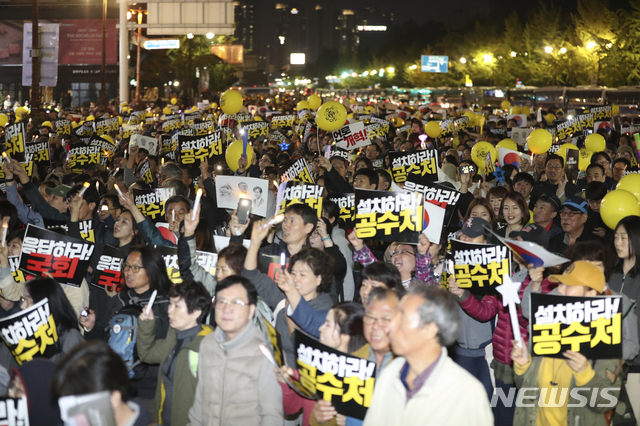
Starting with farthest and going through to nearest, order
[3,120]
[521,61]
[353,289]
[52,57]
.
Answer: [521,61], [52,57], [3,120], [353,289]

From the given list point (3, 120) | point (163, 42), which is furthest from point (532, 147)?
point (163, 42)

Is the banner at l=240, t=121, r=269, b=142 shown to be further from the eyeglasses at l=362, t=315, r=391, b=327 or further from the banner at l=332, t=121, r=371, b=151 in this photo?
the eyeglasses at l=362, t=315, r=391, b=327

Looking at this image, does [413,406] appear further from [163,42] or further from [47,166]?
[163,42]

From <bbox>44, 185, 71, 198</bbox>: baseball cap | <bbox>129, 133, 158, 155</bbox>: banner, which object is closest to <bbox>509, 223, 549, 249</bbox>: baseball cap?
<bbox>44, 185, 71, 198</bbox>: baseball cap

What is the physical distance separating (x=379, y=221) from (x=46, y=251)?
3.07 m

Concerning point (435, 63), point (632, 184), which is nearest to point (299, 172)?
point (632, 184)

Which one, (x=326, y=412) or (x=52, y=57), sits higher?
(x=52, y=57)

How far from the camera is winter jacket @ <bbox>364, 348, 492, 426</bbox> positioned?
3.38 meters

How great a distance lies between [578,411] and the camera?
4.68 meters

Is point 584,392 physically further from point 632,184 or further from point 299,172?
point 299,172

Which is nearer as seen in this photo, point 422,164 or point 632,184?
point 632,184

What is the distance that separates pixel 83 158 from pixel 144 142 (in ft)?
4.65

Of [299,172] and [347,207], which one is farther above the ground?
[299,172]

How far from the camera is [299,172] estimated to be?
33.1ft
